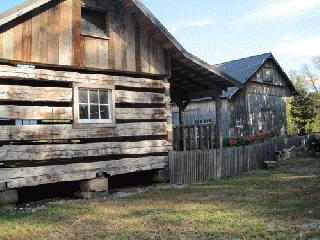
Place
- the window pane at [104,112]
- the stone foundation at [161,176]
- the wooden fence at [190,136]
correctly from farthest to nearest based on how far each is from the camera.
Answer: the wooden fence at [190,136], the stone foundation at [161,176], the window pane at [104,112]

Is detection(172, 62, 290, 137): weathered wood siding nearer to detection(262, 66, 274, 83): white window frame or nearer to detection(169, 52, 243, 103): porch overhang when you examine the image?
detection(262, 66, 274, 83): white window frame

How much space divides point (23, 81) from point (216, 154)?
293 inches

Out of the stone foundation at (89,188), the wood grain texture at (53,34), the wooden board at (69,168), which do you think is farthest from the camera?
the stone foundation at (89,188)

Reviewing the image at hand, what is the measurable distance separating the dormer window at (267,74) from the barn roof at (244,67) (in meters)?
0.71

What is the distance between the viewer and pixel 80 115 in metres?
12.0

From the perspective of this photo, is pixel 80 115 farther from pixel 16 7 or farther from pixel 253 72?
pixel 253 72

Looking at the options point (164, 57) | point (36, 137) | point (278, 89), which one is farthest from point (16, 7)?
point (278, 89)

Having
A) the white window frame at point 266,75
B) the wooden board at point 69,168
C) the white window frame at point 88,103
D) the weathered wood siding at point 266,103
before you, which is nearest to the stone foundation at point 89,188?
the wooden board at point 69,168

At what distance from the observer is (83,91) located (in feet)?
39.8

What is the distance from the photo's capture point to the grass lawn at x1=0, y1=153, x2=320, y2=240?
7.18 m

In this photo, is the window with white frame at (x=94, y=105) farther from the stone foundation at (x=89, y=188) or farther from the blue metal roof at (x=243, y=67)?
the blue metal roof at (x=243, y=67)

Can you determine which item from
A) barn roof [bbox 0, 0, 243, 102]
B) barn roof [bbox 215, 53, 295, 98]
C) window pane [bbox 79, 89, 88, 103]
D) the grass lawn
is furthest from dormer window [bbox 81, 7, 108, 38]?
barn roof [bbox 215, 53, 295, 98]

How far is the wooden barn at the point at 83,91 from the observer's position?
Result: 34.6ft

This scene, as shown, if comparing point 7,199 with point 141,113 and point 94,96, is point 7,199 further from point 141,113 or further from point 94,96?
point 141,113
